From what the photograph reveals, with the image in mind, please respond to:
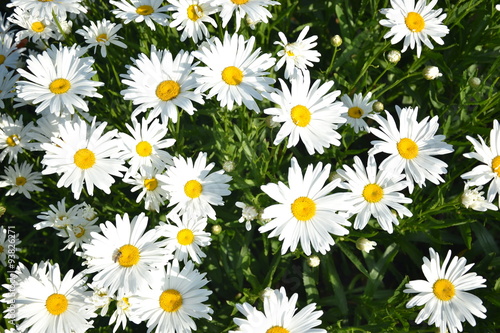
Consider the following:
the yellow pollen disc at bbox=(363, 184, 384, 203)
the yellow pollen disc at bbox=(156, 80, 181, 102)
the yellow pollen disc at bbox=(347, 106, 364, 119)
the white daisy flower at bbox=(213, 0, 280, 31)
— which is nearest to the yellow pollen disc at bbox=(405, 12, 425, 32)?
the yellow pollen disc at bbox=(347, 106, 364, 119)

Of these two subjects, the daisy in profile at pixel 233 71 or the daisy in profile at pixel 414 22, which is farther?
the daisy in profile at pixel 414 22

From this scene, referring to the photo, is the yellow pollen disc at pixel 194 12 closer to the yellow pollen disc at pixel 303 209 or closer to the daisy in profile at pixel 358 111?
the daisy in profile at pixel 358 111

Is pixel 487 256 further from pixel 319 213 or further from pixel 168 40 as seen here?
pixel 168 40

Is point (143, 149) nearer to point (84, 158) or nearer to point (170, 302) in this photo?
point (84, 158)

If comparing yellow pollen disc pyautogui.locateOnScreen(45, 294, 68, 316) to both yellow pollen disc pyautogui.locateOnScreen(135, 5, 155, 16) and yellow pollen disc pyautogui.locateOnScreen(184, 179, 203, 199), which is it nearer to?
yellow pollen disc pyautogui.locateOnScreen(184, 179, 203, 199)

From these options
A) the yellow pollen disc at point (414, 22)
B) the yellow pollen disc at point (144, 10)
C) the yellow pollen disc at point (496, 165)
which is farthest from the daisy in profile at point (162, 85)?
the yellow pollen disc at point (496, 165)

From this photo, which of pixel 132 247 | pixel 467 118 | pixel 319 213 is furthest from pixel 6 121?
pixel 467 118

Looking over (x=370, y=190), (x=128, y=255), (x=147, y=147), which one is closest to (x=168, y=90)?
(x=147, y=147)
